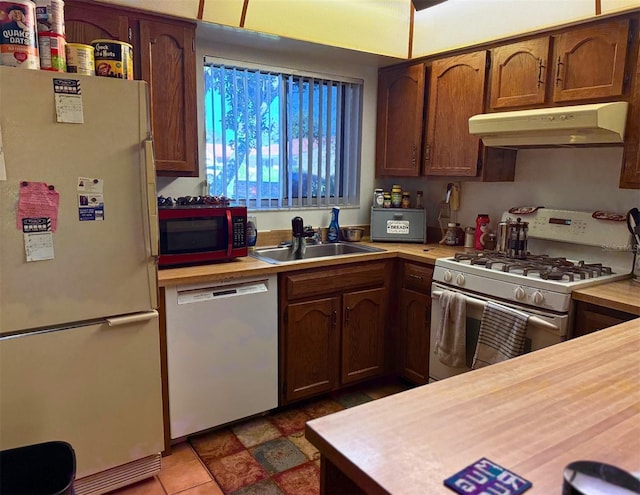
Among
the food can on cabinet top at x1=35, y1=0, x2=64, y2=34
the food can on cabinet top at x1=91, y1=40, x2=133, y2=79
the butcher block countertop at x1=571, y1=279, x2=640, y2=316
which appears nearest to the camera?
the food can on cabinet top at x1=35, y1=0, x2=64, y2=34

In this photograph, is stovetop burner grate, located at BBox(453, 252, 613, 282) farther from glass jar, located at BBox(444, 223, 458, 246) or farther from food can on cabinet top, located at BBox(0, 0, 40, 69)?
food can on cabinet top, located at BBox(0, 0, 40, 69)

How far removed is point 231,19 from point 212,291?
1.39 metres

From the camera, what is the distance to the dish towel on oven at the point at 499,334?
2.20 meters

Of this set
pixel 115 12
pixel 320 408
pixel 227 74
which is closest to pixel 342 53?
pixel 227 74

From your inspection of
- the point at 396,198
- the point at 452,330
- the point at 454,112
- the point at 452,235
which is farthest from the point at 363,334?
the point at 454,112

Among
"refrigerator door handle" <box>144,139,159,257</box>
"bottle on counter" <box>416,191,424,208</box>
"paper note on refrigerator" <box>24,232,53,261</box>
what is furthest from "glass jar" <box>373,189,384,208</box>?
"paper note on refrigerator" <box>24,232,53,261</box>

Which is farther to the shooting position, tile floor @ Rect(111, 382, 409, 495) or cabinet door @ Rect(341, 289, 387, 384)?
cabinet door @ Rect(341, 289, 387, 384)

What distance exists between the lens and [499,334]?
2277 millimetres

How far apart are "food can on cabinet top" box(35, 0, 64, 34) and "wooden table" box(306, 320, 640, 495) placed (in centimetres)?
165

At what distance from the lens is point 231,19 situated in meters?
2.43

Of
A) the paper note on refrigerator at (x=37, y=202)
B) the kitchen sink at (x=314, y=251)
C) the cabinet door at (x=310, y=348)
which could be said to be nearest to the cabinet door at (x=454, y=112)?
the kitchen sink at (x=314, y=251)

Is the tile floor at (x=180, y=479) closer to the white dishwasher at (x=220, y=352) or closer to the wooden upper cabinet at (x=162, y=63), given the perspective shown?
the white dishwasher at (x=220, y=352)

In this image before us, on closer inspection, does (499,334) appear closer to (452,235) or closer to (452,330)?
(452,330)

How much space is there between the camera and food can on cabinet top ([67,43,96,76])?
1743 mm
